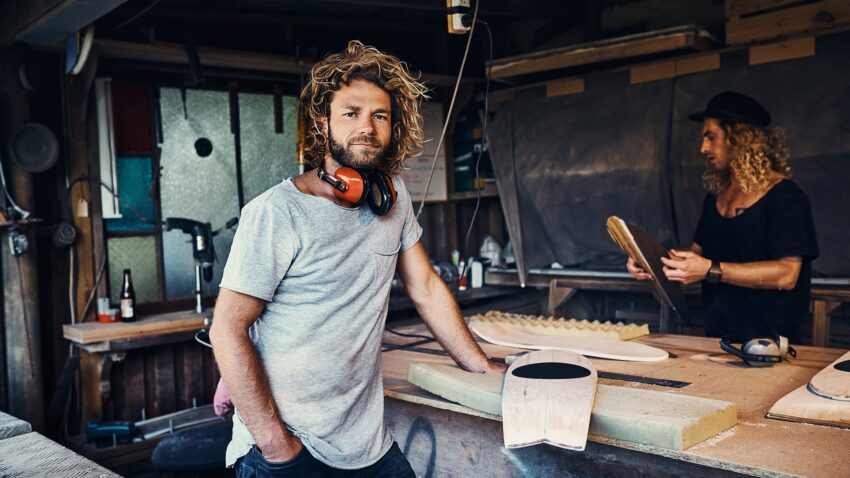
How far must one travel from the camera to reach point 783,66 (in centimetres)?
449

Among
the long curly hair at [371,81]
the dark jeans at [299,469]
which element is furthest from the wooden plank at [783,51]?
the dark jeans at [299,469]

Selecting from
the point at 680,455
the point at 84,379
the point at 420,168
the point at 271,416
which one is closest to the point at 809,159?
the point at 420,168

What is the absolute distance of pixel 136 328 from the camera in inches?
174

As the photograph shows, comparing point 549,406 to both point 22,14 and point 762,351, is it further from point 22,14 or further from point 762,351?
point 22,14

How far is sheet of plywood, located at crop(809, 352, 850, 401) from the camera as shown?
188 centimetres

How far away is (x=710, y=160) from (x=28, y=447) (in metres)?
2.94

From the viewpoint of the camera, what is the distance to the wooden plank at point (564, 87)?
5473 mm

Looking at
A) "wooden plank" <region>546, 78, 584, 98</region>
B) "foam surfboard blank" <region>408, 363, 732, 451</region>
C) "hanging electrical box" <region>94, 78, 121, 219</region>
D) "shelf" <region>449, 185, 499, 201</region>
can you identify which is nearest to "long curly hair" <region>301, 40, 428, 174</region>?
"foam surfboard blank" <region>408, 363, 732, 451</region>

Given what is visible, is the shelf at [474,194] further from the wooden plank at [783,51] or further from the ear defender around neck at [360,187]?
the ear defender around neck at [360,187]

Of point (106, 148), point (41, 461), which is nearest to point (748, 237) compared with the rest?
point (41, 461)

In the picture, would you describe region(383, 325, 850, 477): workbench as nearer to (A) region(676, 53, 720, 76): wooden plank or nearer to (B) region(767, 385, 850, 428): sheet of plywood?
(B) region(767, 385, 850, 428): sheet of plywood

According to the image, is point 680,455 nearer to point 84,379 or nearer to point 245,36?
point 84,379

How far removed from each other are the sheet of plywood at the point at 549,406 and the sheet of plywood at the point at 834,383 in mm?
569

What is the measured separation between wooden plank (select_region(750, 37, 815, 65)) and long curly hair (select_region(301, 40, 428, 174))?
3.05 m
